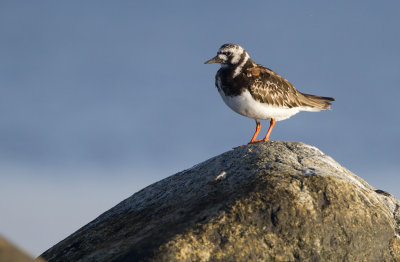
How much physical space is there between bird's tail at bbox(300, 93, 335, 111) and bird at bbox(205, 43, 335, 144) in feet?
0.53

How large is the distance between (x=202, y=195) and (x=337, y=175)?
8.15 ft

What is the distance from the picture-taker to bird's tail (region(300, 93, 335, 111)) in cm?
1294

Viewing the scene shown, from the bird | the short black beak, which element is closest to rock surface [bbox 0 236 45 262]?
the bird

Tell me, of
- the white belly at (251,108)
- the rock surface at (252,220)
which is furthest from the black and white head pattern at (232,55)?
the rock surface at (252,220)

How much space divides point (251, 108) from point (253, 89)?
47 centimetres

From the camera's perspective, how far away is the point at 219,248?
20.9ft

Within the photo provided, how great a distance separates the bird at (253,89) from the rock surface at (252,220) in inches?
111

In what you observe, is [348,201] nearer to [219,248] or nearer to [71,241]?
[219,248]

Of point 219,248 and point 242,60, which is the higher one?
point 242,60

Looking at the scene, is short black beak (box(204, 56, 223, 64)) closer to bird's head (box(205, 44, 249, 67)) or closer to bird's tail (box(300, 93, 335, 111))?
bird's head (box(205, 44, 249, 67))

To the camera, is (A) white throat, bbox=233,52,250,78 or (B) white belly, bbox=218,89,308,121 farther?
(A) white throat, bbox=233,52,250,78

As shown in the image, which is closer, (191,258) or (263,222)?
(191,258)

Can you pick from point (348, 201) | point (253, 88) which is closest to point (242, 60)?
point (253, 88)

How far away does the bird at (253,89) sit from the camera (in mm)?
11266
